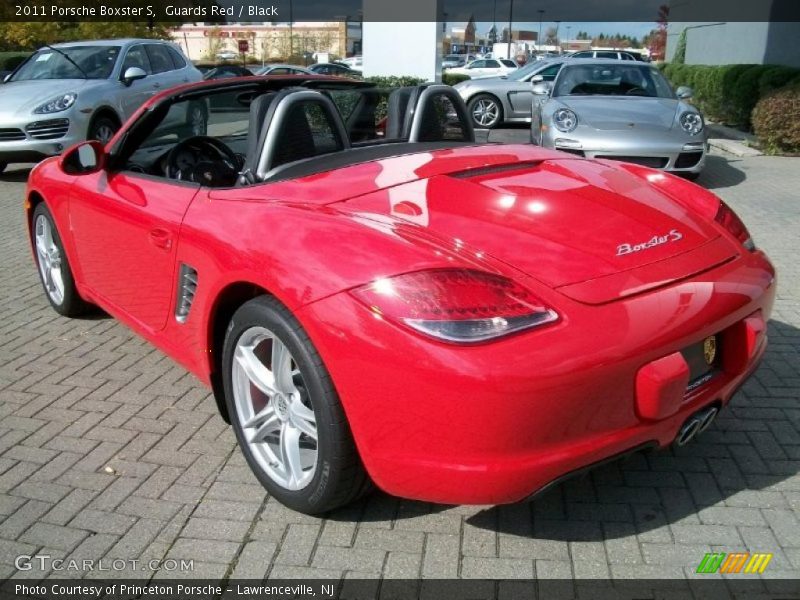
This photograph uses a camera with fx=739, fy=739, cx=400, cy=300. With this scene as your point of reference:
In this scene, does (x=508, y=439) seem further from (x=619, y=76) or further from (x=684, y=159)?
(x=619, y=76)

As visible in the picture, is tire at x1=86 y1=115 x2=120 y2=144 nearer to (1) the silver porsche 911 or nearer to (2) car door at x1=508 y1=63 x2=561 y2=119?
(1) the silver porsche 911

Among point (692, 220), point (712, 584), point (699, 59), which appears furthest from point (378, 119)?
point (699, 59)

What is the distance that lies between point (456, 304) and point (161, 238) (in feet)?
5.09

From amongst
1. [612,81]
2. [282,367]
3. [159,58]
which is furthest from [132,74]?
[282,367]

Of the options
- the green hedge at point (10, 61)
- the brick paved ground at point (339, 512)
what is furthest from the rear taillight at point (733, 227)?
the green hedge at point (10, 61)

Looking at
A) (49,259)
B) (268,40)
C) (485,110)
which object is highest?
(268,40)

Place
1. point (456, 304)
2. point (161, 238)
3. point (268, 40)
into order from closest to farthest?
point (456, 304) → point (161, 238) → point (268, 40)

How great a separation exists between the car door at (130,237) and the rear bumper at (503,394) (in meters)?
1.14

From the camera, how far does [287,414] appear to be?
2.63 meters

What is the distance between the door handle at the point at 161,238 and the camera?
3.05 m

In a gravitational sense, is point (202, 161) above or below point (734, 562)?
above

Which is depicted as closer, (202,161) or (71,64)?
(202,161)

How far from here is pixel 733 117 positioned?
1513 centimetres

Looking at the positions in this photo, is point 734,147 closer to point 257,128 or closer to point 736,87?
point 736,87
